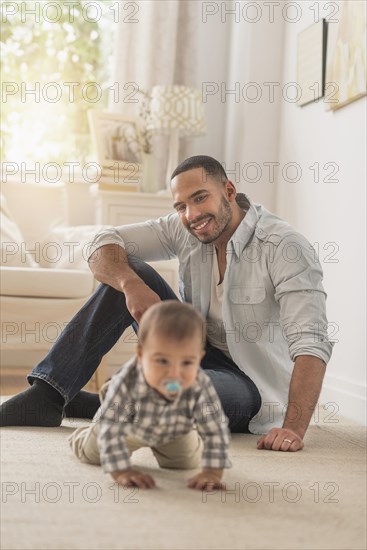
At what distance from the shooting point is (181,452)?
1617 millimetres

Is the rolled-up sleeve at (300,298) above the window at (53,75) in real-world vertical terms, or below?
below

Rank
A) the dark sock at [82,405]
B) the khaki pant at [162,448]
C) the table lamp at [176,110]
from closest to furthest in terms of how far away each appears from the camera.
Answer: the khaki pant at [162,448]
the dark sock at [82,405]
the table lamp at [176,110]

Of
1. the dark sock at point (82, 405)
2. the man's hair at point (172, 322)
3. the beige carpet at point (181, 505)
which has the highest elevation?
the man's hair at point (172, 322)

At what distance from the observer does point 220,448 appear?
1.42 meters

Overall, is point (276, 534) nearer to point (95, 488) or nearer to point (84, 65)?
point (95, 488)

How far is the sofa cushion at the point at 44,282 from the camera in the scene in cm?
315

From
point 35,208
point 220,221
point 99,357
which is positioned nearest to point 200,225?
point 220,221

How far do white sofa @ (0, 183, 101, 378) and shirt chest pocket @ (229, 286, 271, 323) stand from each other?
48.4 inches

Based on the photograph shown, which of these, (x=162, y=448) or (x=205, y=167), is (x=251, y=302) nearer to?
(x=205, y=167)

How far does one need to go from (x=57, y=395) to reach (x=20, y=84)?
8.81ft

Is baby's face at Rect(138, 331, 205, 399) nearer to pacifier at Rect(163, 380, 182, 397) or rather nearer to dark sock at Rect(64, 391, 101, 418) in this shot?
pacifier at Rect(163, 380, 182, 397)

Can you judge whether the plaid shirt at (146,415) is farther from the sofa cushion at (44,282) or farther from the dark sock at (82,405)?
the sofa cushion at (44,282)

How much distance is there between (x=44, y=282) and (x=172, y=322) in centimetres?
198

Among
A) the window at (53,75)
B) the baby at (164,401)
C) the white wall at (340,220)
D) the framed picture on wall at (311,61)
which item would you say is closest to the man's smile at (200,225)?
the baby at (164,401)
